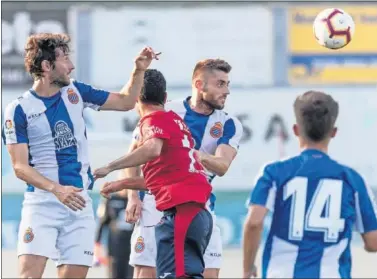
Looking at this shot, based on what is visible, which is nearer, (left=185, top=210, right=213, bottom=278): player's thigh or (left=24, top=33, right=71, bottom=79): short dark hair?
(left=185, top=210, right=213, bottom=278): player's thigh

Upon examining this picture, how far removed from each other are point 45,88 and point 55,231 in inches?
39.1

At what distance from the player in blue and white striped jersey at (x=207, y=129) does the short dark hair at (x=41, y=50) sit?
971mm

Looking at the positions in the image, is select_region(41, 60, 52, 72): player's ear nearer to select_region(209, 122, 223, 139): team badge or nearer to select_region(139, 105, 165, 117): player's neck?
select_region(139, 105, 165, 117): player's neck

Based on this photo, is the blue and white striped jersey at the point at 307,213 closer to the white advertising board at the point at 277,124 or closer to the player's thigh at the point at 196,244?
the player's thigh at the point at 196,244

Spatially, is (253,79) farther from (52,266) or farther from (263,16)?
(52,266)

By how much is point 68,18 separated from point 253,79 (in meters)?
4.34

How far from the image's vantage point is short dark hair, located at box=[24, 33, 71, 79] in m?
7.96

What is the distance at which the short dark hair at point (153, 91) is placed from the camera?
7910 mm

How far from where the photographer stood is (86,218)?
26.2 feet

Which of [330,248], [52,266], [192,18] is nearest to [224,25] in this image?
[192,18]

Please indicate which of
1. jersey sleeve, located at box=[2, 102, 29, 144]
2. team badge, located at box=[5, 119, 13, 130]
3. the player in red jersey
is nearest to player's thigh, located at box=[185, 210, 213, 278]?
the player in red jersey

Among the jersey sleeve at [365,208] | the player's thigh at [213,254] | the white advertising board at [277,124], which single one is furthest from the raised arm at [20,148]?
the white advertising board at [277,124]

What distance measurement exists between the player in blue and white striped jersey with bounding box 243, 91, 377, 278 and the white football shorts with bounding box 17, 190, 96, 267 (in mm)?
2270

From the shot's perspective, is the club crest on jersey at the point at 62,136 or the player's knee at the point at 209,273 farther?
the player's knee at the point at 209,273
